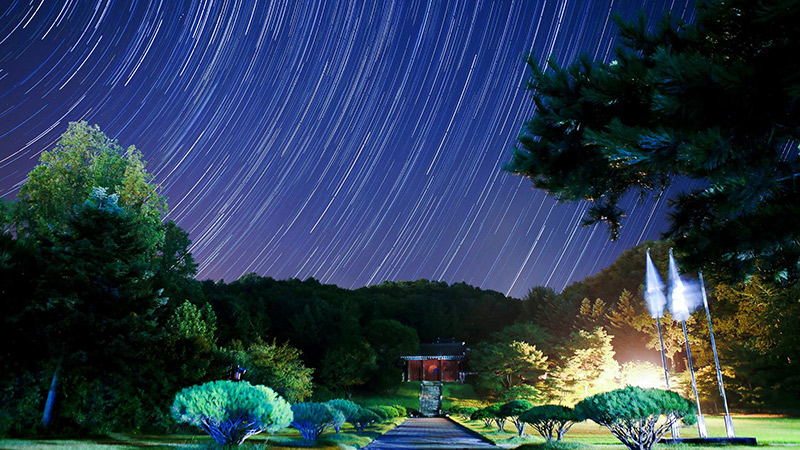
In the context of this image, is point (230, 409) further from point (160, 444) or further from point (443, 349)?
point (443, 349)

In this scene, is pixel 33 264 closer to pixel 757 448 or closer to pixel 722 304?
pixel 757 448

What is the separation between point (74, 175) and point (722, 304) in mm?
44668

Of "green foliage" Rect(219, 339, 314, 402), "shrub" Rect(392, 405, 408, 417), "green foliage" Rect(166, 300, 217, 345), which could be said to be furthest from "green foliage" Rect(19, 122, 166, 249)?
"shrub" Rect(392, 405, 408, 417)

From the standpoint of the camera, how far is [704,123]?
4434 mm

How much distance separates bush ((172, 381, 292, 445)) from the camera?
981 cm

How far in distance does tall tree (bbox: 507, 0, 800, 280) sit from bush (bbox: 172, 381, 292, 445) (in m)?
7.50

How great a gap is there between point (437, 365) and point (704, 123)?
5872 centimetres

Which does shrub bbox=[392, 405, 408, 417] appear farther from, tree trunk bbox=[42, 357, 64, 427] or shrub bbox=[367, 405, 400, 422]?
tree trunk bbox=[42, 357, 64, 427]

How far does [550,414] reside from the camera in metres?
14.2

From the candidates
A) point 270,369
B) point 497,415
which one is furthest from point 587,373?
point 270,369

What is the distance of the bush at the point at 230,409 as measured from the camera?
9.81 meters

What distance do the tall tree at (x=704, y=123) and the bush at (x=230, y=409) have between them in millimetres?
7499

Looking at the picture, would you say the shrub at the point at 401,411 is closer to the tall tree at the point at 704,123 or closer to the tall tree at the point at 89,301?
the tall tree at the point at 89,301

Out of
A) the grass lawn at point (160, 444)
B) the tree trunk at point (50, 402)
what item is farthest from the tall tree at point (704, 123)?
the tree trunk at point (50, 402)
